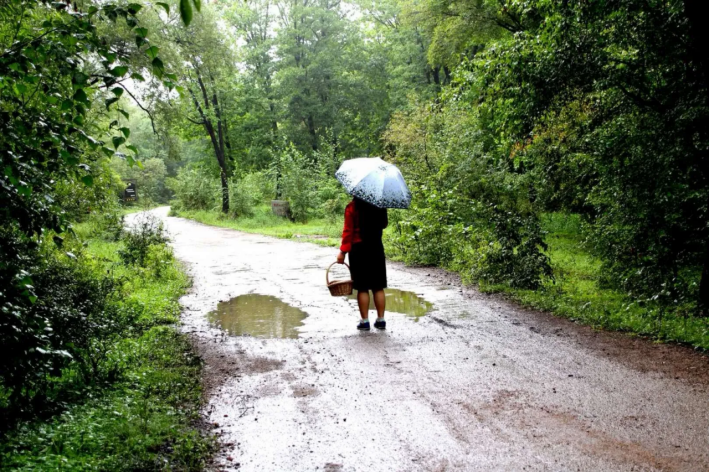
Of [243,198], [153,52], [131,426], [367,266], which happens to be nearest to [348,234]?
[367,266]

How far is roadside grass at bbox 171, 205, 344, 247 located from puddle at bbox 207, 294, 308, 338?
901cm

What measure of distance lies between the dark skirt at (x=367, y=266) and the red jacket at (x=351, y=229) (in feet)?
0.28

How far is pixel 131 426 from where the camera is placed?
14.1ft

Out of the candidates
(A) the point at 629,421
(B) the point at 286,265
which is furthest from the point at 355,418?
(B) the point at 286,265

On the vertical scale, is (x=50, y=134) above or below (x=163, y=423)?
above

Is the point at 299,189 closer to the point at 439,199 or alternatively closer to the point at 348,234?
the point at 439,199

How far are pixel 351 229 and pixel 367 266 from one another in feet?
1.81

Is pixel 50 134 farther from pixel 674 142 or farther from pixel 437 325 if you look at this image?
pixel 674 142

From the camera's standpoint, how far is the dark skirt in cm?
742

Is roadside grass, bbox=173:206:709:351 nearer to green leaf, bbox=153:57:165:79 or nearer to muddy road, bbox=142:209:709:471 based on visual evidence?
muddy road, bbox=142:209:709:471

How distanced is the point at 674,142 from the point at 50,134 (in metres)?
7.36

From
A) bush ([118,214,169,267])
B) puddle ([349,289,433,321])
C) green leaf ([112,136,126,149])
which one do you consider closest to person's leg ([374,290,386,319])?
puddle ([349,289,433,321])

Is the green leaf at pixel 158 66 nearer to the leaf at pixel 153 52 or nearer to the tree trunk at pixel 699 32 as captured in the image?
the leaf at pixel 153 52

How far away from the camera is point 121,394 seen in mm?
5090
